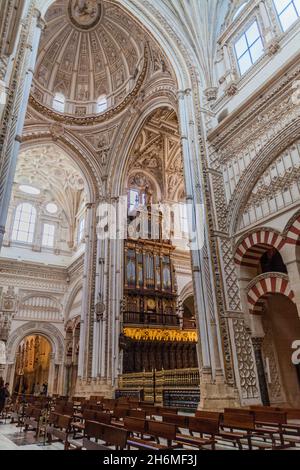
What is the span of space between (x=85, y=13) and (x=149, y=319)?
53.9 feet

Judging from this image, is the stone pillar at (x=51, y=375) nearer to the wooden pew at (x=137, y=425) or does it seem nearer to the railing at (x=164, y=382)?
the railing at (x=164, y=382)

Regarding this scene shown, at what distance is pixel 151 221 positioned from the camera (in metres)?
19.6

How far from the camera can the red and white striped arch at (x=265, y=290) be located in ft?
26.4

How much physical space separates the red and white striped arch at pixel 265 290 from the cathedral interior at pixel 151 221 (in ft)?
0.13

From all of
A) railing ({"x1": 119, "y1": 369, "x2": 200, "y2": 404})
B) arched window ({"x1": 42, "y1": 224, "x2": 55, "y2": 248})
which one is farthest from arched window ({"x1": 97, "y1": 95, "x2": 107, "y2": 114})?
railing ({"x1": 119, "y1": 369, "x2": 200, "y2": 404})

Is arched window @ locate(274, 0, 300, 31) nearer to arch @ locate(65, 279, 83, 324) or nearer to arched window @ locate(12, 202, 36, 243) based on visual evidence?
arch @ locate(65, 279, 83, 324)

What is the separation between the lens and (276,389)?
29.4 feet

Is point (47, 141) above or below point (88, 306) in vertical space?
above

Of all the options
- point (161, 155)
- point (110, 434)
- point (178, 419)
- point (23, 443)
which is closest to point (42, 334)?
point (161, 155)

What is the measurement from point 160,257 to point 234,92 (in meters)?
10.3

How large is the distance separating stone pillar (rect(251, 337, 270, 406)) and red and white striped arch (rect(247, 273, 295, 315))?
80 cm

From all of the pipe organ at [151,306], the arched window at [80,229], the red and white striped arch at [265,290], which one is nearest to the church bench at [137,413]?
the red and white striped arch at [265,290]
